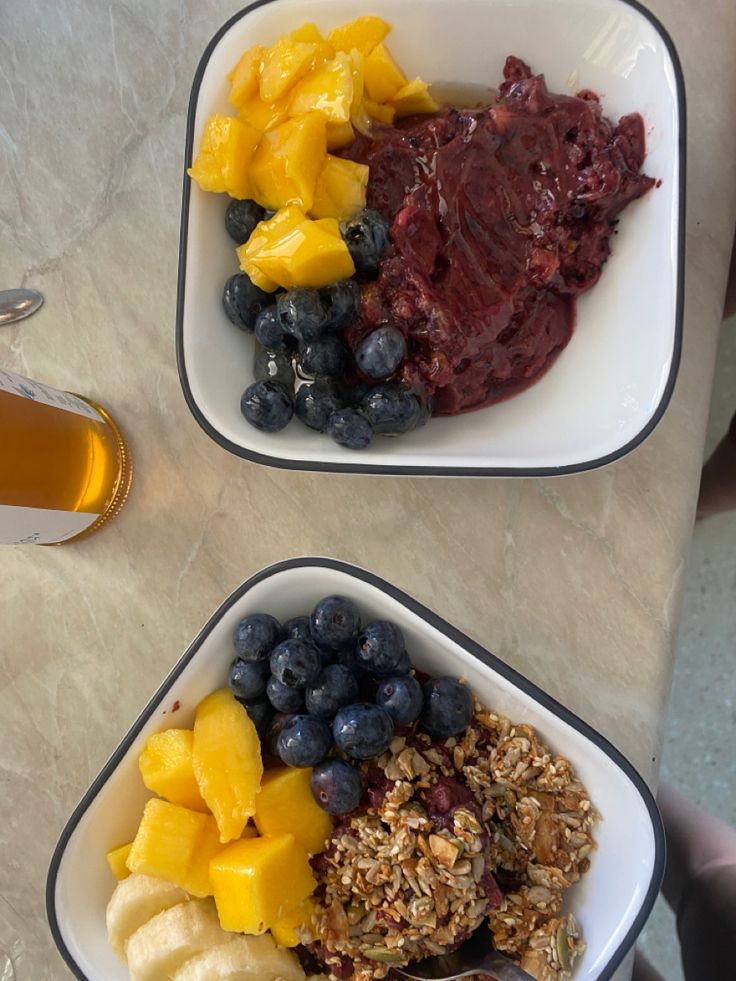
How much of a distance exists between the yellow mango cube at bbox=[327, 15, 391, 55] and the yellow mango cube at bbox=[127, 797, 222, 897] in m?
0.98

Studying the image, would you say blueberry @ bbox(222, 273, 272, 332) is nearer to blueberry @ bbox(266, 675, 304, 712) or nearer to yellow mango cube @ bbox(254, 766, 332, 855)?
blueberry @ bbox(266, 675, 304, 712)

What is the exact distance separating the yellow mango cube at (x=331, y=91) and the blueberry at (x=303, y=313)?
0.72 feet

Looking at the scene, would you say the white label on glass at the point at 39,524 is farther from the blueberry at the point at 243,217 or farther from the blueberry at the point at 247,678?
the blueberry at the point at 243,217

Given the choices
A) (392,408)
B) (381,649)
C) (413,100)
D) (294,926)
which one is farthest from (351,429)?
(294,926)

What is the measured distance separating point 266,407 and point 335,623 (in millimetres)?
282

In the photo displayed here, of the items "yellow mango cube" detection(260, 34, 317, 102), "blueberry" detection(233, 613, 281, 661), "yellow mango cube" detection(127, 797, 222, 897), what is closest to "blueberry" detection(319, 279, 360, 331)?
"yellow mango cube" detection(260, 34, 317, 102)

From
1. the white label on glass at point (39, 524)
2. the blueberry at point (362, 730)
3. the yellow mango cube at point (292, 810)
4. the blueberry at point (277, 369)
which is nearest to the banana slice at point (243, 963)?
the yellow mango cube at point (292, 810)

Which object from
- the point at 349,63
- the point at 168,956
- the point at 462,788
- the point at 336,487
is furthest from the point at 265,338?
the point at 168,956

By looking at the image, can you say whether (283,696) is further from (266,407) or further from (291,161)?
(291,161)

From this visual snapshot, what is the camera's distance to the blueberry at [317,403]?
1024 millimetres

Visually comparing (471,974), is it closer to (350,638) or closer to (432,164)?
(350,638)

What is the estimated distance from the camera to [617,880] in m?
0.92

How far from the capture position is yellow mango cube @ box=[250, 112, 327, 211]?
978mm

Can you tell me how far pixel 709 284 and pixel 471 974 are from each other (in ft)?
3.15
